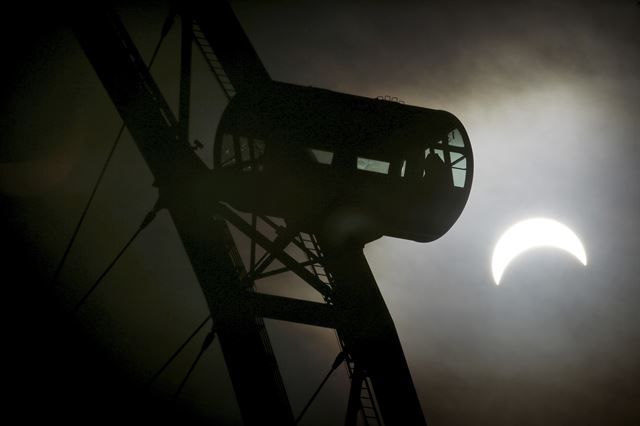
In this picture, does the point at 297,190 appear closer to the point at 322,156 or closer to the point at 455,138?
the point at 322,156

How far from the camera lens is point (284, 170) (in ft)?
25.2

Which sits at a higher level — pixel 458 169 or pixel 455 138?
pixel 455 138

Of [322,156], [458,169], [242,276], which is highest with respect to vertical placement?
[458,169]

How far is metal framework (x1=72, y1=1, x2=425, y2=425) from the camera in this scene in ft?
22.5

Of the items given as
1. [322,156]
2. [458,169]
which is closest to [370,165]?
[322,156]

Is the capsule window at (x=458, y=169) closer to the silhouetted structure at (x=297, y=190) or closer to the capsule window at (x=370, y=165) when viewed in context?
the silhouetted structure at (x=297, y=190)

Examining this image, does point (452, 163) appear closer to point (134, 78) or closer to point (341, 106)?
point (341, 106)

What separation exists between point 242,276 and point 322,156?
1.99m

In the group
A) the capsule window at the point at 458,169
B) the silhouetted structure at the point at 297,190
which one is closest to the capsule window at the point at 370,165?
the silhouetted structure at the point at 297,190

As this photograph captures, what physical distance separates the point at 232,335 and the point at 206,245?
3.75 feet

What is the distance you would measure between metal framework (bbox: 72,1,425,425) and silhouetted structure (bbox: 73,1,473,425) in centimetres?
2

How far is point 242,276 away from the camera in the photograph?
802 centimetres

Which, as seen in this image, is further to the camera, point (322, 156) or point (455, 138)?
point (455, 138)

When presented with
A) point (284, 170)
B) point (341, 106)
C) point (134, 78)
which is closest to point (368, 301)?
point (284, 170)
